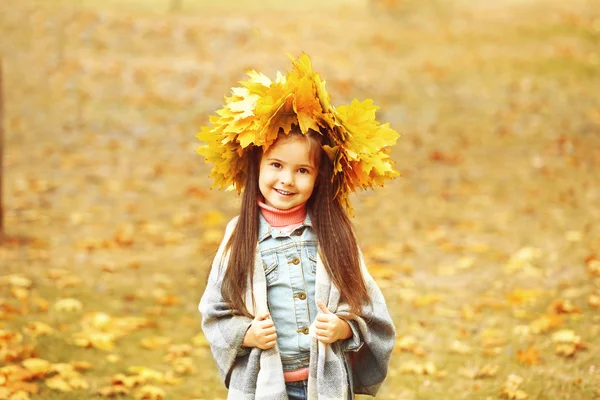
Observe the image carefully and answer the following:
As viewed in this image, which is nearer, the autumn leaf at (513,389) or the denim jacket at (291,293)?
the denim jacket at (291,293)

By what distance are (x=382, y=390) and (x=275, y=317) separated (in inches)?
73.7

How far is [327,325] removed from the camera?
2623 mm

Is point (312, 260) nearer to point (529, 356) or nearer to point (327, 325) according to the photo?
point (327, 325)

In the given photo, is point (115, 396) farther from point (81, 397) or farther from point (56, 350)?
point (56, 350)

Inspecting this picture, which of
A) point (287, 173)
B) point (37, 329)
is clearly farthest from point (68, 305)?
point (287, 173)

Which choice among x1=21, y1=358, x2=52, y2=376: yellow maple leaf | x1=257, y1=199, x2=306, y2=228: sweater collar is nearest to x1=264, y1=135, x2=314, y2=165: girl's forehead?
x1=257, y1=199, x2=306, y2=228: sweater collar

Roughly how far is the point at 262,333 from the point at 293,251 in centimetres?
35

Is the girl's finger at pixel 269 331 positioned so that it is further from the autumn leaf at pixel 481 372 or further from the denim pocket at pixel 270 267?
the autumn leaf at pixel 481 372

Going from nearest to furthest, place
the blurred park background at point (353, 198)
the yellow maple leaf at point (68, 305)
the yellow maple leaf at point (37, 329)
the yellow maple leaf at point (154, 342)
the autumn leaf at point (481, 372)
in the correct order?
the autumn leaf at point (481, 372) < the blurred park background at point (353, 198) < the yellow maple leaf at point (37, 329) < the yellow maple leaf at point (154, 342) < the yellow maple leaf at point (68, 305)

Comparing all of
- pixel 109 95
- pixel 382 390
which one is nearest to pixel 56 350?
pixel 382 390

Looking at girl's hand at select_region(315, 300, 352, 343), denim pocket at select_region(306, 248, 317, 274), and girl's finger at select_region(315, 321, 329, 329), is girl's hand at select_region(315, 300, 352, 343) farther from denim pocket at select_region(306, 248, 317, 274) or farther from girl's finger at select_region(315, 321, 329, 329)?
denim pocket at select_region(306, 248, 317, 274)

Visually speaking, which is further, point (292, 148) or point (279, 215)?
point (279, 215)

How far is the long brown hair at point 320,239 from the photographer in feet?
8.92

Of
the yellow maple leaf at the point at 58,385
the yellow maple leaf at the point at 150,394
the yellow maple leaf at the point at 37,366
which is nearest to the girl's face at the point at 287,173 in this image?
the yellow maple leaf at the point at 150,394
